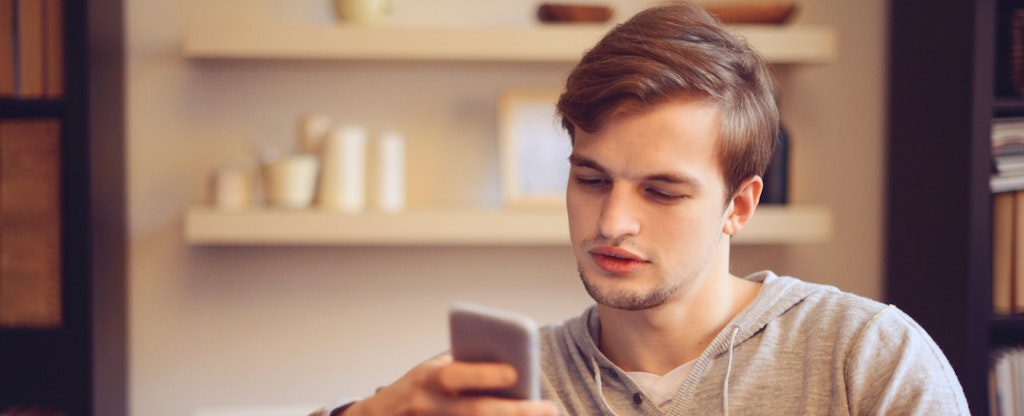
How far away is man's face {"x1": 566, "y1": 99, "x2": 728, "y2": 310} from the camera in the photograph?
3.59ft

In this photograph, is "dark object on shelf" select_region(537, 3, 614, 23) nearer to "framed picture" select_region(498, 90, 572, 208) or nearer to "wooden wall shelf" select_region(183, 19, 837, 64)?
"wooden wall shelf" select_region(183, 19, 837, 64)

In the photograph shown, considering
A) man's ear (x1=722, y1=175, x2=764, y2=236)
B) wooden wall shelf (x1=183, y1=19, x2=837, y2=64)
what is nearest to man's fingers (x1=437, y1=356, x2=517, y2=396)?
man's ear (x1=722, y1=175, x2=764, y2=236)

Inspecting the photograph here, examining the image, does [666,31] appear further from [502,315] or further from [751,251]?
[751,251]

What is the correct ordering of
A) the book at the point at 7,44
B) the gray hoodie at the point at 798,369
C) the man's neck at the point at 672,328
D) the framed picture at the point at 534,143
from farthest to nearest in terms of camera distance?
the framed picture at the point at 534,143
the book at the point at 7,44
the man's neck at the point at 672,328
the gray hoodie at the point at 798,369

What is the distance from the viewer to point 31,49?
1883 millimetres

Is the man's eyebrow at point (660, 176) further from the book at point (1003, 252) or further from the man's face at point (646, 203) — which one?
the book at point (1003, 252)

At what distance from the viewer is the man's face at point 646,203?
1.10 m

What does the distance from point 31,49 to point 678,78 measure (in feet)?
4.89

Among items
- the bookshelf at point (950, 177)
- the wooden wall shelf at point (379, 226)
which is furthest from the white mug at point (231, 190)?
the bookshelf at point (950, 177)

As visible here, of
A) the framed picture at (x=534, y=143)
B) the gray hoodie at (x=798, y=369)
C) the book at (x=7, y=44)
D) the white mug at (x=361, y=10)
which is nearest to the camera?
the gray hoodie at (x=798, y=369)

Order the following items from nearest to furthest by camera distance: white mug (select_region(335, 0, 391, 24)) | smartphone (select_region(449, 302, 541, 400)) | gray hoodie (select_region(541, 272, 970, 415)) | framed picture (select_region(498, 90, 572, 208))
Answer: smartphone (select_region(449, 302, 541, 400))
gray hoodie (select_region(541, 272, 970, 415))
white mug (select_region(335, 0, 391, 24))
framed picture (select_region(498, 90, 572, 208))

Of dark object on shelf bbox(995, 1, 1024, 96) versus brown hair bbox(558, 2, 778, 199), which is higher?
dark object on shelf bbox(995, 1, 1024, 96)

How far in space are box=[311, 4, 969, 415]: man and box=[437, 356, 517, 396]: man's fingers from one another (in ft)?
0.63

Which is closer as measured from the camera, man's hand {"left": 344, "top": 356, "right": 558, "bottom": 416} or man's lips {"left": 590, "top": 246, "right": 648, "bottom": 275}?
man's hand {"left": 344, "top": 356, "right": 558, "bottom": 416}
